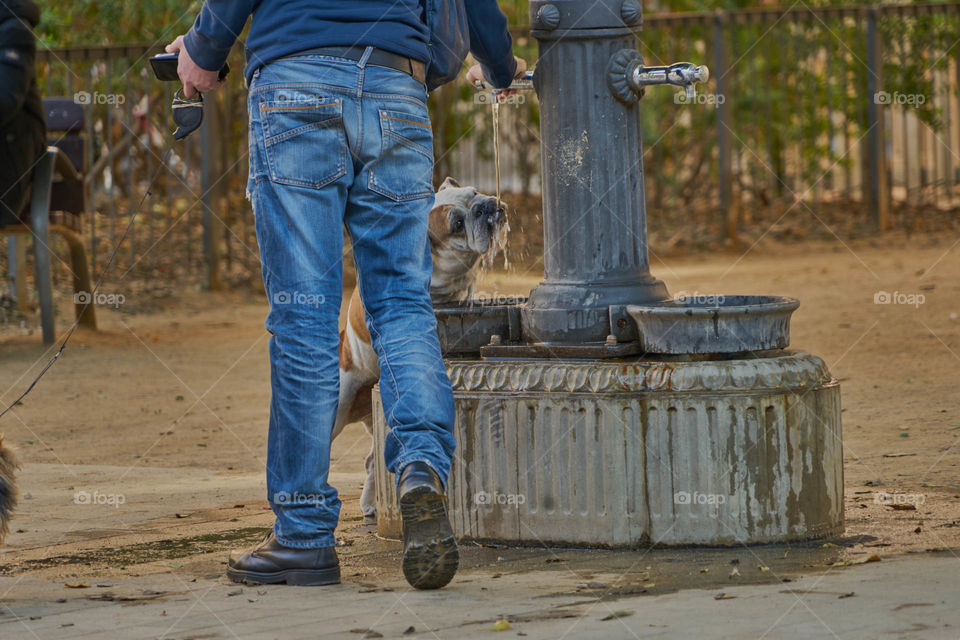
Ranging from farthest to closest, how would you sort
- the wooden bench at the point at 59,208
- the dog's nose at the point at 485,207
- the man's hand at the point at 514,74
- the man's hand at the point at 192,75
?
1. the wooden bench at the point at 59,208
2. the dog's nose at the point at 485,207
3. the man's hand at the point at 514,74
4. the man's hand at the point at 192,75

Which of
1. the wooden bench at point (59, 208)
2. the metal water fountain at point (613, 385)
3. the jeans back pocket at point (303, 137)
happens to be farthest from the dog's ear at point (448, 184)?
the wooden bench at point (59, 208)

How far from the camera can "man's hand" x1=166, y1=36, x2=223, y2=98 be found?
151 inches

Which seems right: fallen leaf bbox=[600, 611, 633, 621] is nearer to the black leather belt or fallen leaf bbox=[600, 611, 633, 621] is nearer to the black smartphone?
the black leather belt

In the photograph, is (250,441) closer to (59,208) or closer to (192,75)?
(192,75)

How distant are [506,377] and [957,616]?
1.48 meters

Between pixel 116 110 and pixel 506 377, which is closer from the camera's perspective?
pixel 506 377

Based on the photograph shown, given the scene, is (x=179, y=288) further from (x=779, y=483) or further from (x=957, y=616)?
(x=957, y=616)

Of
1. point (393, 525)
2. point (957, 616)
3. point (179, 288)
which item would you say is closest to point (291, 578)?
point (393, 525)

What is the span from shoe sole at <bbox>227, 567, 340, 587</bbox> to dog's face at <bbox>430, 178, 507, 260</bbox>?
1.47 m

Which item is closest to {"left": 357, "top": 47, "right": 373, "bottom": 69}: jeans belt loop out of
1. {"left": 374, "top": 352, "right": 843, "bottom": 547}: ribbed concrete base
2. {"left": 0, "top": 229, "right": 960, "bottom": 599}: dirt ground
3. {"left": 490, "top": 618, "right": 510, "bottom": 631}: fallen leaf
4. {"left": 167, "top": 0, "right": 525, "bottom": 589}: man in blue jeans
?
{"left": 167, "top": 0, "right": 525, "bottom": 589}: man in blue jeans

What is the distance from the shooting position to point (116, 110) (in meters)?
13.2

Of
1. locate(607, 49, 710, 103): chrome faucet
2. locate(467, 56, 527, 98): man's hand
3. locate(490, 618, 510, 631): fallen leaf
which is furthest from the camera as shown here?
locate(467, 56, 527, 98): man's hand

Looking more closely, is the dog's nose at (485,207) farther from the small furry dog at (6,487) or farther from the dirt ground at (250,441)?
the small furry dog at (6,487)

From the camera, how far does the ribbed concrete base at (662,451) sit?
399cm
